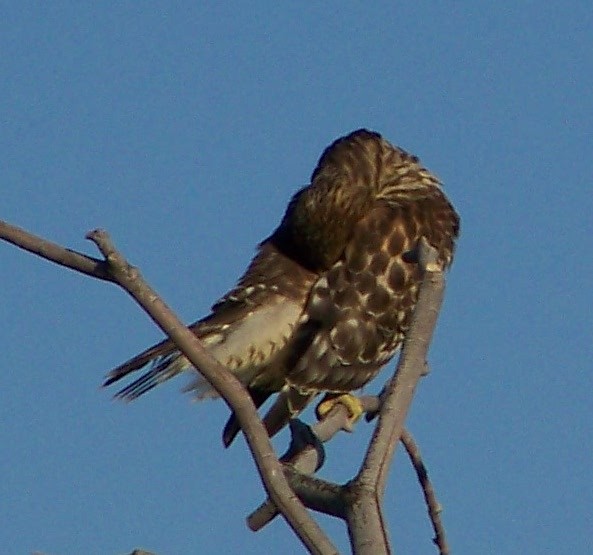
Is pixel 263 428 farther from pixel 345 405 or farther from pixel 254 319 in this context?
pixel 254 319

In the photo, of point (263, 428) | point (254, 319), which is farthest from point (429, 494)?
point (254, 319)

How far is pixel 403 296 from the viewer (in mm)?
5773

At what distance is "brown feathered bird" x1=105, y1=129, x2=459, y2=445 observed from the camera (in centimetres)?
547

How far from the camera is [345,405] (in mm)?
5281

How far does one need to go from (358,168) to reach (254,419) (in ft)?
12.5

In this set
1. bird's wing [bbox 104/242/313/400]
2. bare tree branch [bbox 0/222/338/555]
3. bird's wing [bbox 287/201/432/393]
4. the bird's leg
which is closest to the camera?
bare tree branch [bbox 0/222/338/555]

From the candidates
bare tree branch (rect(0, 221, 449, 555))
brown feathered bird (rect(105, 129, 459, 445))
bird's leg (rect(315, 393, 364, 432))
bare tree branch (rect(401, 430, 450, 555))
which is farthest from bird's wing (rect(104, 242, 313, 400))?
bare tree branch (rect(0, 221, 449, 555))

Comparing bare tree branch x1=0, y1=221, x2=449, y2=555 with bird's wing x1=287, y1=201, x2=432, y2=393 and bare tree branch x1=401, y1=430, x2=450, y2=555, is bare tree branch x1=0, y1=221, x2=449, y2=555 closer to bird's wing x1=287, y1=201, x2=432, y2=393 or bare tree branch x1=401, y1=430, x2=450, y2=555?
bare tree branch x1=401, y1=430, x2=450, y2=555

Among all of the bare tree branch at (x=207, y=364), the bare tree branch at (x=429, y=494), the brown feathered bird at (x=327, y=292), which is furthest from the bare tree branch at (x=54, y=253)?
the brown feathered bird at (x=327, y=292)

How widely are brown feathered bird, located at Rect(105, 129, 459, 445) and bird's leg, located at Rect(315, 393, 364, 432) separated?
5cm

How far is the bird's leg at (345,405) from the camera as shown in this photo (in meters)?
5.13

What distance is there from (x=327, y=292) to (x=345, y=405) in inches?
22.1

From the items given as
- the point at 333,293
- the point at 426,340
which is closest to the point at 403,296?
the point at 333,293

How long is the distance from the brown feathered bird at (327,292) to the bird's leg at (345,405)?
0.15ft
